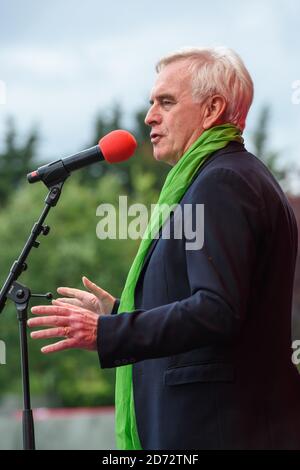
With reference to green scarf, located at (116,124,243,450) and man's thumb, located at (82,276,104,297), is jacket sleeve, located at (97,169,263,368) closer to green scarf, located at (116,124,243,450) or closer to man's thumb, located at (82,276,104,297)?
green scarf, located at (116,124,243,450)

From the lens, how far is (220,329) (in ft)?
10.1

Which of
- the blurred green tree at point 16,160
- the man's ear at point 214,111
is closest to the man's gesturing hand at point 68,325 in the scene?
the man's ear at point 214,111

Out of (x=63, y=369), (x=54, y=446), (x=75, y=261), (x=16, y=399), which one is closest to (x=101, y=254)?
(x=75, y=261)

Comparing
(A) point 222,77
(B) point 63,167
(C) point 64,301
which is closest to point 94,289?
(C) point 64,301

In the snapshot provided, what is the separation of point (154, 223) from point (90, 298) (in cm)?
37

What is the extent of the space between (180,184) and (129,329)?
55cm

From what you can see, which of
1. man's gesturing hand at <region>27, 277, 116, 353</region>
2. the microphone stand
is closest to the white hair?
the microphone stand

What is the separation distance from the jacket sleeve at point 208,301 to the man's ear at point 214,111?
38 centimetres

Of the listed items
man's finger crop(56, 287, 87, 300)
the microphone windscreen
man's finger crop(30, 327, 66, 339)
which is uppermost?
the microphone windscreen

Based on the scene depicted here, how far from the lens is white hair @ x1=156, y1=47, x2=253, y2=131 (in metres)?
3.51

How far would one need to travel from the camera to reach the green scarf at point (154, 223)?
3.38m

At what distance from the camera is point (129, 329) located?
3.12 m

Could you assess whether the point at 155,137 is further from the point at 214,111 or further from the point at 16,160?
the point at 16,160

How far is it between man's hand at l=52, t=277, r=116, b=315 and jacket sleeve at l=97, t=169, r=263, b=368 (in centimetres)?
27
